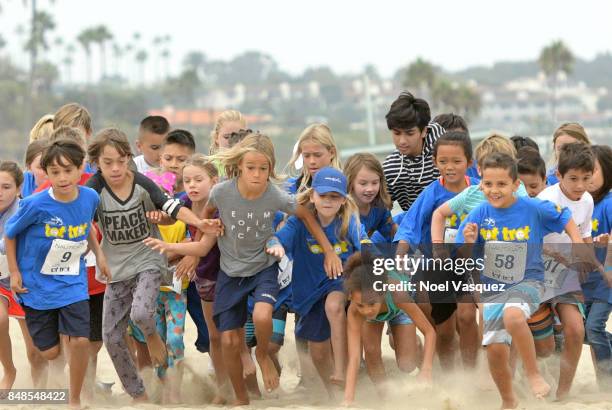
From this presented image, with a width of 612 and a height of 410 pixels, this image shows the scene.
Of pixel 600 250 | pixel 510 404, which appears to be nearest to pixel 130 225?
pixel 510 404

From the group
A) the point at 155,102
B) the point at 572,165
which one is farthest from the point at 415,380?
the point at 155,102

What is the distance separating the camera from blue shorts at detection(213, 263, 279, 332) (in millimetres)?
7652

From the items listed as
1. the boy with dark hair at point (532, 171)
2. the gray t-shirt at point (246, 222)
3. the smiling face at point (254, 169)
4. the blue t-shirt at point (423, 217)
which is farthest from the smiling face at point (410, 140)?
the smiling face at point (254, 169)

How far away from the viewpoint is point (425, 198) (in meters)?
7.92

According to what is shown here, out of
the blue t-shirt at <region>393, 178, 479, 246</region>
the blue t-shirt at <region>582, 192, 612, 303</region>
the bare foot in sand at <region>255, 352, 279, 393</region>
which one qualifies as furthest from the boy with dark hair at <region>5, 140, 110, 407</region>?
the blue t-shirt at <region>582, 192, 612, 303</region>

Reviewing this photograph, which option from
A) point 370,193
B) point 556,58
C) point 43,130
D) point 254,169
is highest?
point 556,58

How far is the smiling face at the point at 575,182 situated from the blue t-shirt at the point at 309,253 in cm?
155

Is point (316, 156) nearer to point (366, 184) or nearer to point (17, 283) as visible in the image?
point (366, 184)

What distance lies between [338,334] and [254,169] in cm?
138

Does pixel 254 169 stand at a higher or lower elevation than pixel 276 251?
higher

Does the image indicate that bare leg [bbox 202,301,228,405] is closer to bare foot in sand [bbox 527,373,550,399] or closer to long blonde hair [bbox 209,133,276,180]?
long blonde hair [bbox 209,133,276,180]

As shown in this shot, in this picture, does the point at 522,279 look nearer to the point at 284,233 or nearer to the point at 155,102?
the point at 284,233

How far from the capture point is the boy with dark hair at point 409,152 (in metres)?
8.46

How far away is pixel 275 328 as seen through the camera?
27.7 ft
